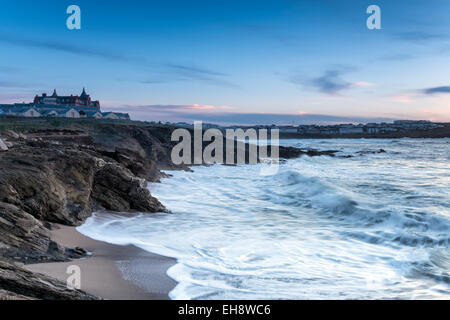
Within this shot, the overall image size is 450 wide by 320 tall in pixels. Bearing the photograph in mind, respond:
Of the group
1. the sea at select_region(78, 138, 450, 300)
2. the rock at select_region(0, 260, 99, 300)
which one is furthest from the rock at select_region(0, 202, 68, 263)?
the sea at select_region(78, 138, 450, 300)

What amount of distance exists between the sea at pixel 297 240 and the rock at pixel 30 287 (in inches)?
56.7

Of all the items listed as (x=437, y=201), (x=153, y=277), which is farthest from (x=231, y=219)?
(x=437, y=201)

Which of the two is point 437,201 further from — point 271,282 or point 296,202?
point 271,282

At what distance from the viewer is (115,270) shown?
564 centimetres

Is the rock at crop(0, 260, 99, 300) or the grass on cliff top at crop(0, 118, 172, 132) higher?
the grass on cliff top at crop(0, 118, 172, 132)

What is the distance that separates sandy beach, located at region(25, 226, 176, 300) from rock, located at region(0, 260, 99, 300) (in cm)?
54

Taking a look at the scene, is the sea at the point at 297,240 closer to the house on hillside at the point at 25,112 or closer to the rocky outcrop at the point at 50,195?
the rocky outcrop at the point at 50,195

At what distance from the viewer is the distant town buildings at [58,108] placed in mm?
77750

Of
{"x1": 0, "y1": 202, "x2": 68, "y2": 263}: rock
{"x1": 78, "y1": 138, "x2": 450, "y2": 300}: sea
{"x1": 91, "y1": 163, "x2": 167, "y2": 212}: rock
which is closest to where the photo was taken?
{"x1": 0, "y1": 202, "x2": 68, "y2": 263}: rock

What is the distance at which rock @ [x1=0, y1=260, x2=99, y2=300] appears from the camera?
379 centimetres

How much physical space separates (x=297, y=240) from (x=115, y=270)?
4581 millimetres

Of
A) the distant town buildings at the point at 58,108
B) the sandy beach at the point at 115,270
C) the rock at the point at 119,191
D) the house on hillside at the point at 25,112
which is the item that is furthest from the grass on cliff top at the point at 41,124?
the house on hillside at the point at 25,112

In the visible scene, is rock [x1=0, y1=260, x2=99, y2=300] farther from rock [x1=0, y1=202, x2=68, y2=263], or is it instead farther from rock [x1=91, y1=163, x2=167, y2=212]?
rock [x1=91, y1=163, x2=167, y2=212]

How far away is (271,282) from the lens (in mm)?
5754
